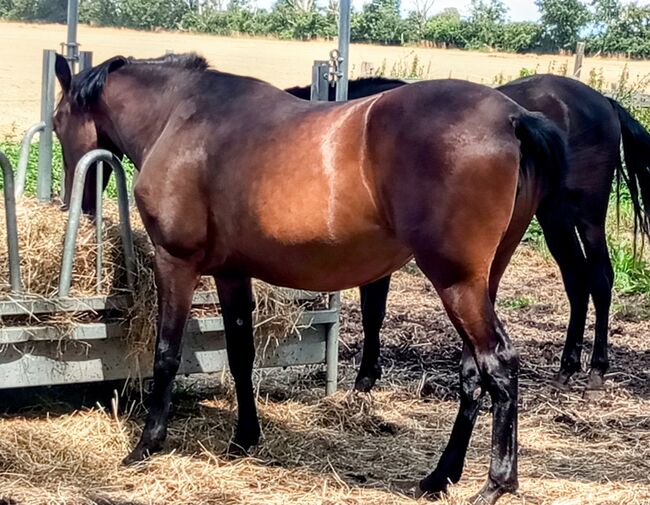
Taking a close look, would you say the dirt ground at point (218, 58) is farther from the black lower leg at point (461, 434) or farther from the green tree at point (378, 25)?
the black lower leg at point (461, 434)

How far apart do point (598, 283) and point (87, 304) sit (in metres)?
→ 3.19

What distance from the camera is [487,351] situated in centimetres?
333

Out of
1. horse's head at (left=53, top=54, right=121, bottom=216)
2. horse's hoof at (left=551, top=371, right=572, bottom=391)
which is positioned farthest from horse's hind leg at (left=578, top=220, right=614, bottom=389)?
horse's head at (left=53, top=54, right=121, bottom=216)

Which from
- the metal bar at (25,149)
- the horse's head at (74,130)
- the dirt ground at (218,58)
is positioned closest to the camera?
the horse's head at (74,130)

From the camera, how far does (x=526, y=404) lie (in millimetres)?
5039

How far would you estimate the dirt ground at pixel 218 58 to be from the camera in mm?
21078

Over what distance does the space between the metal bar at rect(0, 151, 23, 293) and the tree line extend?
19.9 metres

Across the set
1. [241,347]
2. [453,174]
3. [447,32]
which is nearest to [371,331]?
[241,347]

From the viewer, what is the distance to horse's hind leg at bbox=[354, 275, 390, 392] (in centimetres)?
519

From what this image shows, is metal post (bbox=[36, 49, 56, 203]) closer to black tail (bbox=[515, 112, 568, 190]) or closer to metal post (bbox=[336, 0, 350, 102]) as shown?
metal post (bbox=[336, 0, 350, 102])

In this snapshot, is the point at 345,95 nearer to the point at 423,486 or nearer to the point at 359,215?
the point at 359,215

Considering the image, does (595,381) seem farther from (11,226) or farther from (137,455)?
(11,226)

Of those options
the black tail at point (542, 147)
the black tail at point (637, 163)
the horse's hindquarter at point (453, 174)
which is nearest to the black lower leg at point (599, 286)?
the black tail at point (637, 163)

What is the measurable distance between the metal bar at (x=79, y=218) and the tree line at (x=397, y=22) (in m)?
19.7
